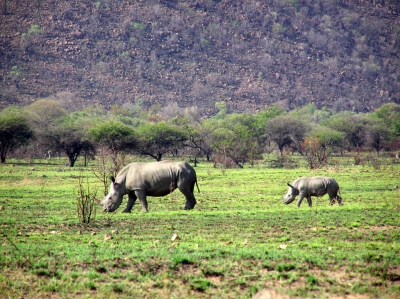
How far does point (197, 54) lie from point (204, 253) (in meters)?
140

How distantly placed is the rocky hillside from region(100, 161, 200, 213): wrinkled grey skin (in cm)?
9196

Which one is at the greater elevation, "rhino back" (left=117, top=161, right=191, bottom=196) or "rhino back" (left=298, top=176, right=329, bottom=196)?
"rhino back" (left=117, top=161, right=191, bottom=196)

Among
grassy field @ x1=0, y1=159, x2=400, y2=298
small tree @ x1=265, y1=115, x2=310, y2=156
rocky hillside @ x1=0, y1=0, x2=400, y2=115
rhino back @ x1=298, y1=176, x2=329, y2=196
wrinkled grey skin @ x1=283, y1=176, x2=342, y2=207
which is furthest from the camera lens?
rocky hillside @ x1=0, y1=0, x2=400, y2=115

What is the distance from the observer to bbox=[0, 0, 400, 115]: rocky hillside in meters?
128

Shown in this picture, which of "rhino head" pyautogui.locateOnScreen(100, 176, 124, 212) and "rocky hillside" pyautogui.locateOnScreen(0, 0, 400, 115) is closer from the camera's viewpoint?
"rhino head" pyautogui.locateOnScreen(100, 176, 124, 212)

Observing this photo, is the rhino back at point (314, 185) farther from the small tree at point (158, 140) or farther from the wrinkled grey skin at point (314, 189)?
the small tree at point (158, 140)

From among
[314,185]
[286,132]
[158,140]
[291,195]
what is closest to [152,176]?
[291,195]

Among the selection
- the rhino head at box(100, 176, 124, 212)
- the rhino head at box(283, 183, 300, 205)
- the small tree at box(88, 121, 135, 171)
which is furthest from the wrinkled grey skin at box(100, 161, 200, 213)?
the small tree at box(88, 121, 135, 171)

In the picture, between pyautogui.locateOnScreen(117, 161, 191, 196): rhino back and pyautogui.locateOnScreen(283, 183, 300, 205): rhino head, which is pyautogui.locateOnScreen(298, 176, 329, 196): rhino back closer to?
pyautogui.locateOnScreen(283, 183, 300, 205): rhino head

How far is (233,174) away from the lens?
36062 mm

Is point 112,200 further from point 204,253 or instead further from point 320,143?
point 320,143

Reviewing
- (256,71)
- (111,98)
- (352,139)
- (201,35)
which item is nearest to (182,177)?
(352,139)

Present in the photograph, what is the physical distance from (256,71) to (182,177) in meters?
131

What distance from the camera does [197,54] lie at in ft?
489
